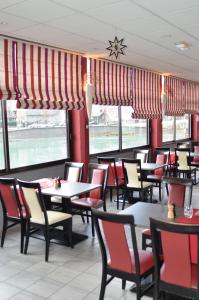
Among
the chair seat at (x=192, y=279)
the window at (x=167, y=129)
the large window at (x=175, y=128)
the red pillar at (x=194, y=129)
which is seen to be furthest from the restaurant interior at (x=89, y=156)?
the red pillar at (x=194, y=129)

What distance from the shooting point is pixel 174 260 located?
8.46ft

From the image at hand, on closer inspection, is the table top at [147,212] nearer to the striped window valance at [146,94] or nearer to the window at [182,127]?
the striped window valance at [146,94]

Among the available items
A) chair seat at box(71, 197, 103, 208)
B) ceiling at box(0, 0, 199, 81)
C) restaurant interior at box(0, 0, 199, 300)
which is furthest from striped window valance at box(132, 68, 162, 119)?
chair seat at box(71, 197, 103, 208)

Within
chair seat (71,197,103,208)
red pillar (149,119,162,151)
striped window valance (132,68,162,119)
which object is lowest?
chair seat (71,197,103,208)

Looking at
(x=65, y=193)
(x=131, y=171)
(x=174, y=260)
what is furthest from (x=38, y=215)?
(x=131, y=171)

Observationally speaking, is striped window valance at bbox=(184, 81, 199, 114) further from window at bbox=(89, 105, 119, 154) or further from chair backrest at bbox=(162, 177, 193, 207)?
chair backrest at bbox=(162, 177, 193, 207)

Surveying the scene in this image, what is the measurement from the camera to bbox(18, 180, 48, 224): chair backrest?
A: 4.09m

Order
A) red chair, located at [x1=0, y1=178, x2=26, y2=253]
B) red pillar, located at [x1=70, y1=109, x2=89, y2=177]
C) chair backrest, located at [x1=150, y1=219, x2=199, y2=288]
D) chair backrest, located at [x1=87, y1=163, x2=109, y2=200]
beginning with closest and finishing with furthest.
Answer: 1. chair backrest, located at [x1=150, y1=219, x2=199, y2=288]
2. red chair, located at [x1=0, y1=178, x2=26, y2=253]
3. chair backrest, located at [x1=87, y1=163, x2=109, y2=200]
4. red pillar, located at [x1=70, y1=109, x2=89, y2=177]

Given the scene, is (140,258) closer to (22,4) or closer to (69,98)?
(22,4)

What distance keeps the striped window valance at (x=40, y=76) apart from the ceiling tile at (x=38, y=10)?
137cm

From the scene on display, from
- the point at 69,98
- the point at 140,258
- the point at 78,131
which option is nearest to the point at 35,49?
the point at 69,98

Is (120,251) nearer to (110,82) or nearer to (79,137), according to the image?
(79,137)

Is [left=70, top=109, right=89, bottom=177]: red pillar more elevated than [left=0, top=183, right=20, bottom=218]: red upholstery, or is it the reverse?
[left=70, top=109, right=89, bottom=177]: red pillar

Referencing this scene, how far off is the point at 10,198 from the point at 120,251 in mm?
2184
